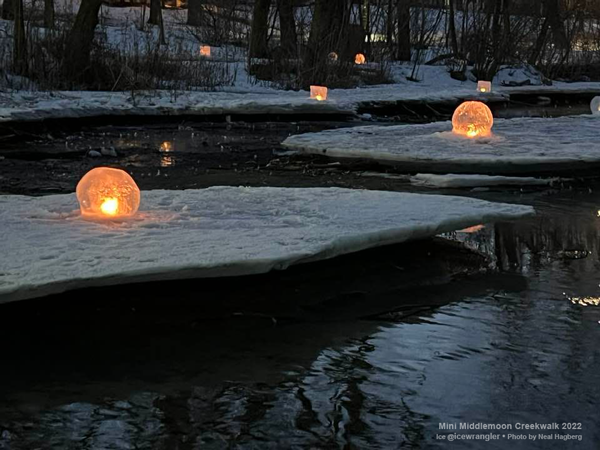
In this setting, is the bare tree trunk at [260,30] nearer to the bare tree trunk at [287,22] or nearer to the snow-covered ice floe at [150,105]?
the bare tree trunk at [287,22]

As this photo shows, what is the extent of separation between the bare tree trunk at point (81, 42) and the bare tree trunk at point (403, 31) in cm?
1276

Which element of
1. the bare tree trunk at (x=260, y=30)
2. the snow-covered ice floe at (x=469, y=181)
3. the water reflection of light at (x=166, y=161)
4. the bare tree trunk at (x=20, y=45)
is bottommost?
the water reflection of light at (x=166, y=161)

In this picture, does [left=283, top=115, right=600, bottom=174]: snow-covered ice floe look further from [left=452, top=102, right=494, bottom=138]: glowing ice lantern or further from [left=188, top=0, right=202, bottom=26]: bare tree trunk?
[left=188, top=0, right=202, bottom=26]: bare tree trunk

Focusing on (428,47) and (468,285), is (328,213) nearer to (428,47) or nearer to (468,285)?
(468,285)

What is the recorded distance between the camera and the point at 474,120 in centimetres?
1234

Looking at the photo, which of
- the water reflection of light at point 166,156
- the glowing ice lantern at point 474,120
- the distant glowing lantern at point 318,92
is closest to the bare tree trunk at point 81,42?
the distant glowing lantern at point 318,92

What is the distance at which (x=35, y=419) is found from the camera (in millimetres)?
3850

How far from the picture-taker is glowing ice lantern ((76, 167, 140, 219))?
614 centimetres

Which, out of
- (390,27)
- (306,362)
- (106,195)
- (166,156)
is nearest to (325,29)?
(390,27)

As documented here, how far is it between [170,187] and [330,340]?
454cm

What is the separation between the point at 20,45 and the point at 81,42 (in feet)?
4.53

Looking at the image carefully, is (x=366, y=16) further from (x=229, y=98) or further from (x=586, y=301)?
(x=586, y=301)

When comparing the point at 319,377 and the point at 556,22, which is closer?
the point at 319,377

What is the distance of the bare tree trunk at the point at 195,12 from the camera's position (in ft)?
123
